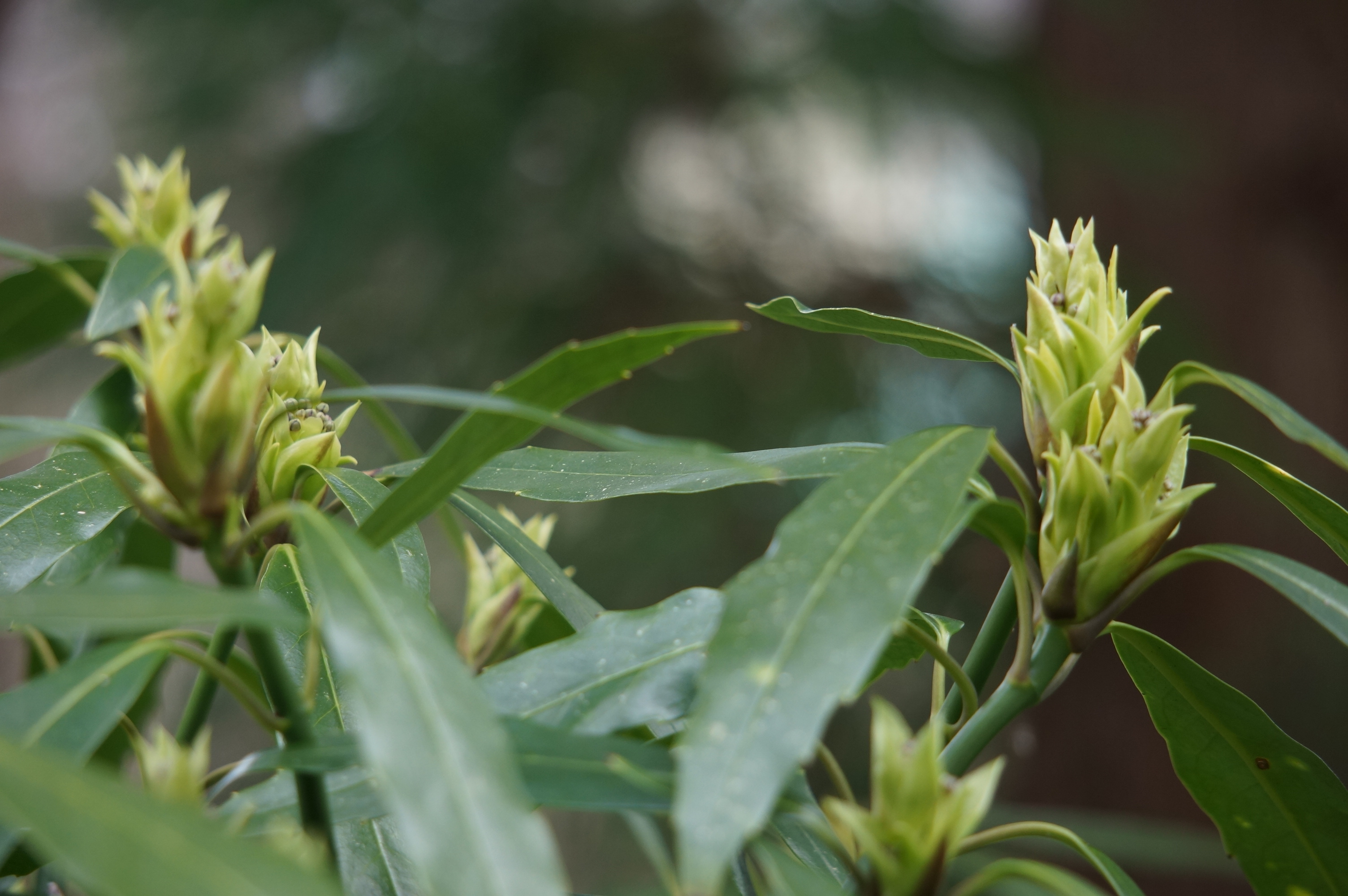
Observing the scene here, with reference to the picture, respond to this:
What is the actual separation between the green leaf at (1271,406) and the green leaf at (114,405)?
50cm

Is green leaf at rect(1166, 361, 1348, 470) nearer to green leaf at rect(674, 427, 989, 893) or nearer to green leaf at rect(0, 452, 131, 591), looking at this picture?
green leaf at rect(674, 427, 989, 893)

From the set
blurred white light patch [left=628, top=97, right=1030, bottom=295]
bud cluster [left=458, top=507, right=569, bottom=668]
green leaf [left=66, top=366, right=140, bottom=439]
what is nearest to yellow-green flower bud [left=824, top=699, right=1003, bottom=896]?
bud cluster [left=458, top=507, right=569, bottom=668]

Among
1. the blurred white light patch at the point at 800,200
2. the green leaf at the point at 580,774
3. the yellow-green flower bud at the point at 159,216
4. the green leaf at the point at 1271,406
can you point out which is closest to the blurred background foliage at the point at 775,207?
the blurred white light patch at the point at 800,200

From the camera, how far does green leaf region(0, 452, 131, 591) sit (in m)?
0.38

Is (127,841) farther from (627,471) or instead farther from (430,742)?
(627,471)

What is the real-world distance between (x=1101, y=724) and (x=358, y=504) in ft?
5.59

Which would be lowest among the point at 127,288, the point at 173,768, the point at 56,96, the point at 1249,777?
the point at 1249,777

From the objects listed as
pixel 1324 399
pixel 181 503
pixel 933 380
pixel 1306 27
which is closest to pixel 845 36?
pixel 933 380

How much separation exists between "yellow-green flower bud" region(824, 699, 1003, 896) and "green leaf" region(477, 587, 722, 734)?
2.4 inches

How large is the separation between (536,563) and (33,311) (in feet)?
1.19

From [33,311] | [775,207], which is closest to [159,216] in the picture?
[33,311]

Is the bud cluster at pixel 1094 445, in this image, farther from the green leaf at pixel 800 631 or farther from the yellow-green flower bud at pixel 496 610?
the yellow-green flower bud at pixel 496 610

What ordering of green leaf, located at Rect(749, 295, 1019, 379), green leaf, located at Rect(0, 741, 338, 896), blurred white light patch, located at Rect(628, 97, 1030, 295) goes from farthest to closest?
blurred white light patch, located at Rect(628, 97, 1030, 295)
green leaf, located at Rect(749, 295, 1019, 379)
green leaf, located at Rect(0, 741, 338, 896)

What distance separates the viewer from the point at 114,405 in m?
0.53
